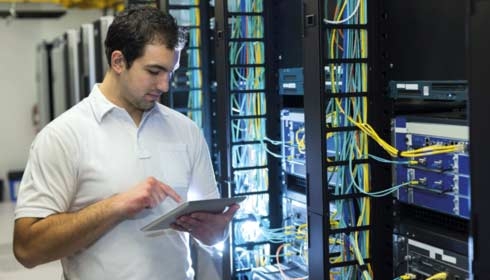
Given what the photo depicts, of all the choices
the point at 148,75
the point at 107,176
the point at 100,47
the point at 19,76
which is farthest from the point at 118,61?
the point at 19,76

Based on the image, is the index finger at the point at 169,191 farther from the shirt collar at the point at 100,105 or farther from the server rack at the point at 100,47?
the server rack at the point at 100,47

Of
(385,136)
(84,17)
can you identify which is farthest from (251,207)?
(84,17)

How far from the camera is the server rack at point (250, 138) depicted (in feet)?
7.32

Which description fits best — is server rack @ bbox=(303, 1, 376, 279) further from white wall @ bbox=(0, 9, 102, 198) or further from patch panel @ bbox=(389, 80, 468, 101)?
white wall @ bbox=(0, 9, 102, 198)

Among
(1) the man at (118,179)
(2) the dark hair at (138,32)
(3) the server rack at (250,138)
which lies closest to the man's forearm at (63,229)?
(1) the man at (118,179)

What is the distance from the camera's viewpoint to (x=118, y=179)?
141cm

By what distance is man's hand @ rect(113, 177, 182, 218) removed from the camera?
128 centimetres

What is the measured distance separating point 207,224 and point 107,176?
27 cm

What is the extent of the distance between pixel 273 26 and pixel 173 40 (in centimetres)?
→ 94

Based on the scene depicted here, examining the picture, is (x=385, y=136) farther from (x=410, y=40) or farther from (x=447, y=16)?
(x=447, y=16)

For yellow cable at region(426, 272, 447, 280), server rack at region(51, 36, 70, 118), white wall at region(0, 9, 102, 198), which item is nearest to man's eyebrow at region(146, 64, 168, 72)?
yellow cable at region(426, 272, 447, 280)

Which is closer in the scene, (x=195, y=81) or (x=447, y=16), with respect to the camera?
(x=447, y=16)

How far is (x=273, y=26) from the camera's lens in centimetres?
231

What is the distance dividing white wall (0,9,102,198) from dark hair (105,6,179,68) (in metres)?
6.10
